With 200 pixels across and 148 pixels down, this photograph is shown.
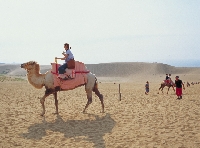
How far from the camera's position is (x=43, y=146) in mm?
6730

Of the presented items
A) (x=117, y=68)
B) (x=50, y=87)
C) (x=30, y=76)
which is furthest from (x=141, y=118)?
(x=117, y=68)

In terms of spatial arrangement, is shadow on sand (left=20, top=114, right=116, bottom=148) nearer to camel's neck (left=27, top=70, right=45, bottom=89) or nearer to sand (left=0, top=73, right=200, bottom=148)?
sand (left=0, top=73, right=200, bottom=148)

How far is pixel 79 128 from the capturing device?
8.59m

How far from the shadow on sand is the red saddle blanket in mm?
1306

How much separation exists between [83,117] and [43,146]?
3561mm

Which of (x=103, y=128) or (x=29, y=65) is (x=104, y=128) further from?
(x=29, y=65)

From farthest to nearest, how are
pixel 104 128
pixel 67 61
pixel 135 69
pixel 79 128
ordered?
pixel 135 69, pixel 67 61, pixel 79 128, pixel 104 128

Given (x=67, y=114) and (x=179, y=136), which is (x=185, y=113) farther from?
(x=67, y=114)

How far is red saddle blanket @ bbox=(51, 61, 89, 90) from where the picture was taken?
9.87m

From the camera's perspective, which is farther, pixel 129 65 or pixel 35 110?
pixel 129 65

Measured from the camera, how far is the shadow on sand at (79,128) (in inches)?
298

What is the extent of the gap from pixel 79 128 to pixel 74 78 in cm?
215

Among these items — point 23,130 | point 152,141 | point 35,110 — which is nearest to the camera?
point 152,141

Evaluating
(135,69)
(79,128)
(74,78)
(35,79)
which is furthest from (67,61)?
(135,69)
